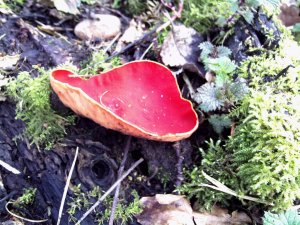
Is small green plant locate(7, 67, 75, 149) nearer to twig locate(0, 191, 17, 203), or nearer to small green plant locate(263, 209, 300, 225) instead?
twig locate(0, 191, 17, 203)

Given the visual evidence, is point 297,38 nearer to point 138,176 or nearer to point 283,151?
point 283,151

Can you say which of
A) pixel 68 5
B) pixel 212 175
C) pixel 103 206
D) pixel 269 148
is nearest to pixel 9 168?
pixel 103 206

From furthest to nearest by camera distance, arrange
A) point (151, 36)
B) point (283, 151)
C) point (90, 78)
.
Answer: point (151, 36), point (90, 78), point (283, 151)

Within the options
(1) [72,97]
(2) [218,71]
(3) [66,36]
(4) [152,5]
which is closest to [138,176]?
(1) [72,97]

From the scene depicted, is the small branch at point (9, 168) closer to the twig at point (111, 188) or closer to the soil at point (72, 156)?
the soil at point (72, 156)

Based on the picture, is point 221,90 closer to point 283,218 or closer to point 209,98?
point 209,98

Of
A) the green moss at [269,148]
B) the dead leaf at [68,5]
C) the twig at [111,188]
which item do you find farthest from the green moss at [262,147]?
the dead leaf at [68,5]
